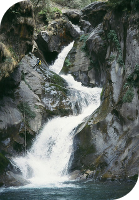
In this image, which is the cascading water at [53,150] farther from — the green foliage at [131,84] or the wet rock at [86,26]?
the wet rock at [86,26]

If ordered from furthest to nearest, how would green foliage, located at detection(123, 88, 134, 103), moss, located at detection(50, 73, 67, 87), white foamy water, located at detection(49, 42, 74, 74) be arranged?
white foamy water, located at detection(49, 42, 74, 74) → moss, located at detection(50, 73, 67, 87) → green foliage, located at detection(123, 88, 134, 103)

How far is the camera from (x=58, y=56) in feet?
90.1

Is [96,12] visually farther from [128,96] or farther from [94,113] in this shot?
[128,96]

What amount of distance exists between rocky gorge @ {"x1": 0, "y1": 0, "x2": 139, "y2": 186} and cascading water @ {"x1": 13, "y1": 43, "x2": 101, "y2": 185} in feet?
1.97

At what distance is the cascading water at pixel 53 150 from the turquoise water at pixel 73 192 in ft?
5.83

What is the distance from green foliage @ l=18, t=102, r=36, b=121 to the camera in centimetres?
1688

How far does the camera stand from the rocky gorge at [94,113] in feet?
40.6

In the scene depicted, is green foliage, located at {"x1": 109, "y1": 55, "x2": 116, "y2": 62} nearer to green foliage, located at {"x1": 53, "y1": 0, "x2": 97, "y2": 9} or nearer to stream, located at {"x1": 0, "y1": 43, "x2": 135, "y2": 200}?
stream, located at {"x1": 0, "y1": 43, "x2": 135, "y2": 200}

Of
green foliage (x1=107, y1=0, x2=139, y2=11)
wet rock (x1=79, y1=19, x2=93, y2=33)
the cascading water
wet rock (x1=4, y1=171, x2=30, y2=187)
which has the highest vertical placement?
wet rock (x1=79, y1=19, x2=93, y2=33)

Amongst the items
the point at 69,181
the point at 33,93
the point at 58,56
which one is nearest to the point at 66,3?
the point at 58,56

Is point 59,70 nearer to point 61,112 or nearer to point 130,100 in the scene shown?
point 61,112

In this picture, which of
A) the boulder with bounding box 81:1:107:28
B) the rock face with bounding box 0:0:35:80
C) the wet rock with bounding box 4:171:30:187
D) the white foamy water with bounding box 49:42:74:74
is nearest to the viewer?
the wet rock with bounding box 4:171:30:187

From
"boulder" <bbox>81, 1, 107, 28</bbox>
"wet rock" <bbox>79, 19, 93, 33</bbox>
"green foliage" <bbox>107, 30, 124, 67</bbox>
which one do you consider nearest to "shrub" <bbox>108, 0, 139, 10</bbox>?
"green foliage" <bbox>107, 30, 124, 67</bbox>

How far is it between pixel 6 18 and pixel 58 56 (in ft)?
45.4
